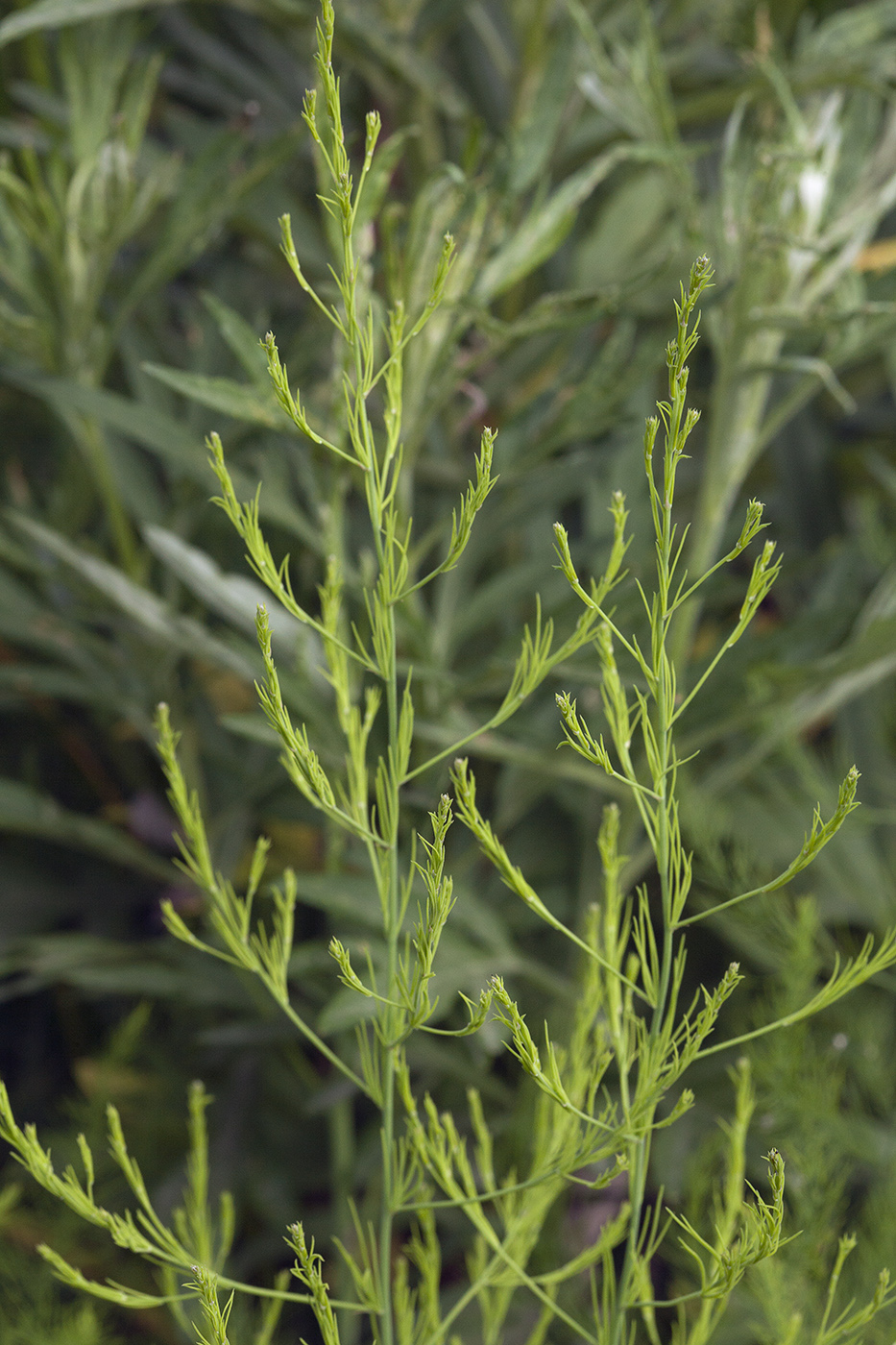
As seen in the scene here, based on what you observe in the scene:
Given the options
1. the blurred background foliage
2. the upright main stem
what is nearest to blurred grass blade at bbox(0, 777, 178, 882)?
the blurred background foliage

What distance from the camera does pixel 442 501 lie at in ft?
1.97

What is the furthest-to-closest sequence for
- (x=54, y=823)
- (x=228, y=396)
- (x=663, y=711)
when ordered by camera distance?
(x=54, y=823), (x=228, y=396), (x=663, y=711)

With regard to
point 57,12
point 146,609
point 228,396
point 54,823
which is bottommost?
point 54,823

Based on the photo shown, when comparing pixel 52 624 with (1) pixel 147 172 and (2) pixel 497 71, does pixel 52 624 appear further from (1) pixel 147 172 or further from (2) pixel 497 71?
(2) pixel 497 71

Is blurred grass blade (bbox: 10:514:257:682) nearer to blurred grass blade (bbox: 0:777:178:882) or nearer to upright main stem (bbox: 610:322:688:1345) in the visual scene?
blurred grass blade (bbox: 0:777:178:882)

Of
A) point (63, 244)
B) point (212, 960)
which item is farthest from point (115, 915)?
point (63, 244)

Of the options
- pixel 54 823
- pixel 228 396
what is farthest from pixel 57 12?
pixel 54 823

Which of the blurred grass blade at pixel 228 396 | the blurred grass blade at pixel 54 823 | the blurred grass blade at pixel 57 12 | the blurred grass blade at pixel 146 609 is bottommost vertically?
the blurred grass blade at pixel 54 823

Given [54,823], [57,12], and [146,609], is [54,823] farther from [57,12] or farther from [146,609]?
[57,12]

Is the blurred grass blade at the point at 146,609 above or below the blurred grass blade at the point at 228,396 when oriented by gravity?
below

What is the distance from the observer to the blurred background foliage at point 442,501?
0.45 metres

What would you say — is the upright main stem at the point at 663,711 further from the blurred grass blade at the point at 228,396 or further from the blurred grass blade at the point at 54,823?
the blurred grass blade at the point at 54,823

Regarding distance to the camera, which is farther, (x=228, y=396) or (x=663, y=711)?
(x=228, y=396)

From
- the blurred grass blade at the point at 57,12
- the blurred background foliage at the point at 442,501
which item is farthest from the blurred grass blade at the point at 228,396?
the blurred grass blade at the point at 57,12
